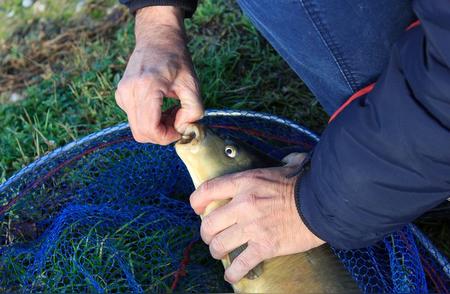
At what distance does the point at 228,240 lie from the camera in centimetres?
178

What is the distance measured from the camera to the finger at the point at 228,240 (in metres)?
1.76

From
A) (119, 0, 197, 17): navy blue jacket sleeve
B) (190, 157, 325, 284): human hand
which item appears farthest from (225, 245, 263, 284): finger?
(119, 0, 197, 17): navy blue jacket sleeve

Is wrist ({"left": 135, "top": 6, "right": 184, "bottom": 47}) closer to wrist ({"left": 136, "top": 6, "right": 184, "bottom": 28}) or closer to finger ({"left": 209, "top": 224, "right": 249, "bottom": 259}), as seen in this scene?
wrist ({"left": 136, "top": 6, "right": 184, "bottom": 28})

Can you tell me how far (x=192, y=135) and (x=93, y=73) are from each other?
3.91 ft

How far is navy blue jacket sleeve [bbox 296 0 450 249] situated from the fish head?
35cm

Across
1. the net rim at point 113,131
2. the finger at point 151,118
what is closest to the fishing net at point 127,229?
the net rim at point 113,131

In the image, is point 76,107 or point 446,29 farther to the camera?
point 76,107

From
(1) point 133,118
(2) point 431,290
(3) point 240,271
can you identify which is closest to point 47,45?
(1) point 133,118

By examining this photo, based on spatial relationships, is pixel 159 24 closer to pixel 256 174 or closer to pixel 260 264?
pixel 256 174

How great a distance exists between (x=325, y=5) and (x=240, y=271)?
2.64 feet

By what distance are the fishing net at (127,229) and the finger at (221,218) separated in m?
0.29

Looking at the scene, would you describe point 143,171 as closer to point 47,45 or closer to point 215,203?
point 215,203

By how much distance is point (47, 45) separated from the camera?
10.6 feet

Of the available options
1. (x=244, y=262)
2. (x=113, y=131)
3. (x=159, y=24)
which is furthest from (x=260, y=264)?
(x=159, y=24)
